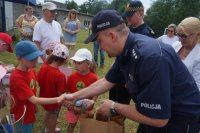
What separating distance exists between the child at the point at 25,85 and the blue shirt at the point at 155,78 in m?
1.23

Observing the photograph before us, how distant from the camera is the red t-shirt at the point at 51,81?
12.4 feet

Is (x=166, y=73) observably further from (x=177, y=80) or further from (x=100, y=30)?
(x=100, y=30)

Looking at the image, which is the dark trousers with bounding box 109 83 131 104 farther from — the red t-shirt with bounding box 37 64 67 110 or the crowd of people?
the red t-shirt with bounding box 37 64 67 110

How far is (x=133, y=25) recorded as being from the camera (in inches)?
165

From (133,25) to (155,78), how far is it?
93.3 inches

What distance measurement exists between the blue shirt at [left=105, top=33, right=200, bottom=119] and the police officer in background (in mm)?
1750

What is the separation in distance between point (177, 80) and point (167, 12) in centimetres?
4160

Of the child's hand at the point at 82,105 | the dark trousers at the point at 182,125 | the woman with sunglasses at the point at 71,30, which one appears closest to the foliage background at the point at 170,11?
the woman with sunglasses at the point at 71,30

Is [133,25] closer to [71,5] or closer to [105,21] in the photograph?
[105,21]

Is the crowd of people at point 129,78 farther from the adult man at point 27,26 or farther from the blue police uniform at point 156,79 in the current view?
the adult man at point 27,26

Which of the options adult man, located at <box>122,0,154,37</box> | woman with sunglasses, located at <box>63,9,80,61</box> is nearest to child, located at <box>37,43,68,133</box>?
adult man, located at <box>122,0,154,37</box>

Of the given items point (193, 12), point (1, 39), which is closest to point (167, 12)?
point (193, 12)

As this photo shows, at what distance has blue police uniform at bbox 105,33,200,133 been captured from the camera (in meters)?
1.94

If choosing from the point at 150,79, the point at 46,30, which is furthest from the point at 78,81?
the point at 150,79
